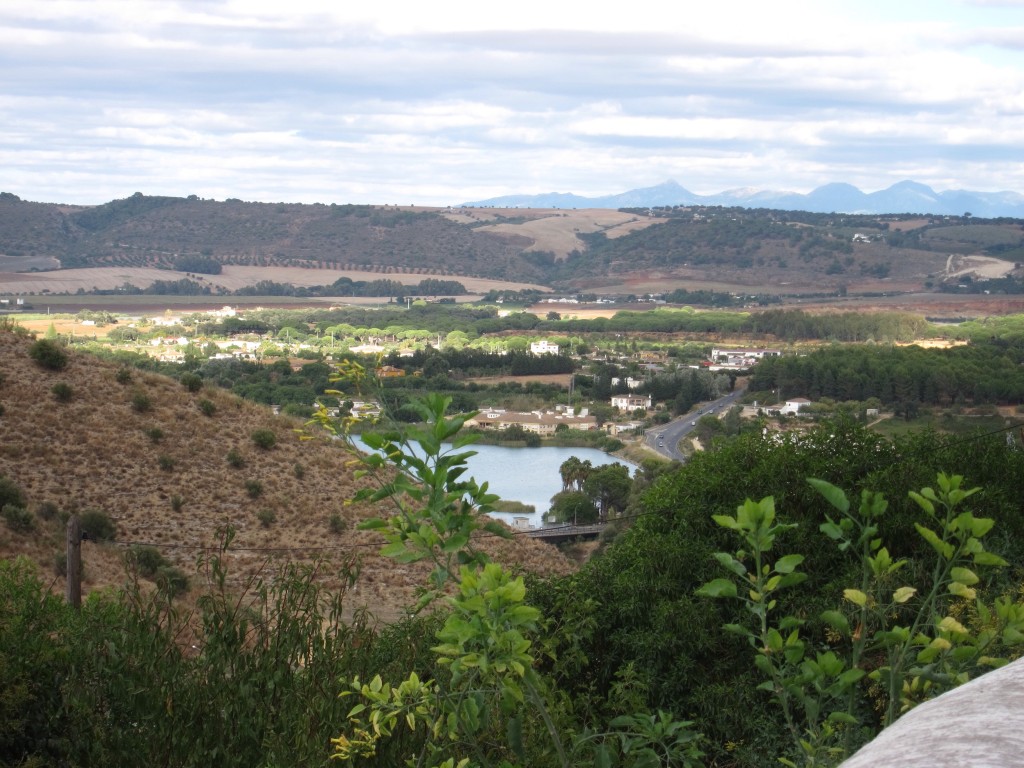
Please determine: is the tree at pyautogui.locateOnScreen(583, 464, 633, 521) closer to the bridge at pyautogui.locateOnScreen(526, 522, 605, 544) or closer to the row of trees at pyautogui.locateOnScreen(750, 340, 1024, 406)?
the bridge at pyautogui.locateOnScreen(526, 522, 605, 544)

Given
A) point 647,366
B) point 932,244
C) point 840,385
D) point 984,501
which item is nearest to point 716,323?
point 647,366

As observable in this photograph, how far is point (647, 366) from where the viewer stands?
43.4 meters

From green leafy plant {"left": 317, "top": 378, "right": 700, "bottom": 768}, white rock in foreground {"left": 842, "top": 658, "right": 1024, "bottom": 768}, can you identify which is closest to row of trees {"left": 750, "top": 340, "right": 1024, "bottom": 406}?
green leafy plant {"left": 317, "top": 378, "right": 700, "bottom": 768}

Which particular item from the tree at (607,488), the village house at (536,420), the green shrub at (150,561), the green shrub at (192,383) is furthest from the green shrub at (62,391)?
the village house at (536,420)

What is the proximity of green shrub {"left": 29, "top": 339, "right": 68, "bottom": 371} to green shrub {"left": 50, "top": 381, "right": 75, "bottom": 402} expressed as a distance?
1161mm

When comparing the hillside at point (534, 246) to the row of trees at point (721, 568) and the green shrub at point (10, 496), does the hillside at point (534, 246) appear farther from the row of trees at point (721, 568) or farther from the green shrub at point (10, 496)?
the row of trees at point (721, 568)

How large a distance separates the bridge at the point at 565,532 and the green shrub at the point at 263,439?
19.7 feet

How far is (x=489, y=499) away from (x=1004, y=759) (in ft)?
4.10

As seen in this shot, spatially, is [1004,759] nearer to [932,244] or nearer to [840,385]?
[840,385]

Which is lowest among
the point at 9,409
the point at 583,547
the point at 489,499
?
the point at 583,547

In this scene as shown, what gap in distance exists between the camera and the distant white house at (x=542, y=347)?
44.2m

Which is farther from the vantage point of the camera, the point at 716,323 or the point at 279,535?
the point at 716,323

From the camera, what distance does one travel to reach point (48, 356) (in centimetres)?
2183

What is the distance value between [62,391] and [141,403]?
4.56ft
